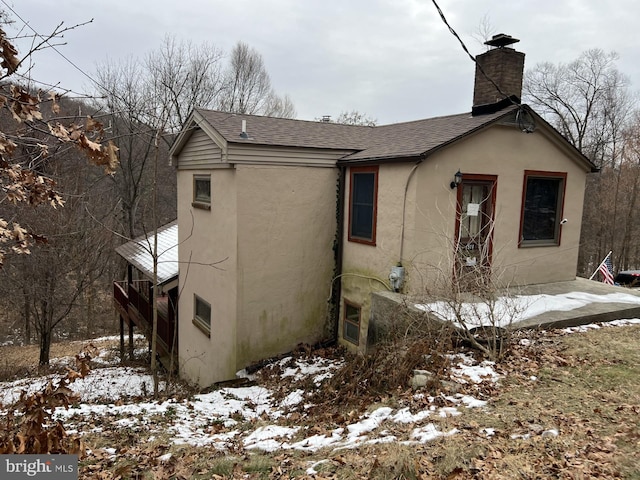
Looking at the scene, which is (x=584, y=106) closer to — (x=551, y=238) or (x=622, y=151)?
(x=622, y=151)

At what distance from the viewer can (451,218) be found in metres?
8.37

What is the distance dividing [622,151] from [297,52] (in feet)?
66.8

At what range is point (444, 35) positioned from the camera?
726cm

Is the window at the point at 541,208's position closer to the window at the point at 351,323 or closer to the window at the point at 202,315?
the window at the point at 351,323

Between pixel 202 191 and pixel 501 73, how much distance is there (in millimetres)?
7474

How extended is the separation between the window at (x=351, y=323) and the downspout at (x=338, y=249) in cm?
30

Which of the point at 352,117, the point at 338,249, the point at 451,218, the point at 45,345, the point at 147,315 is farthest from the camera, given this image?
the point at 352,117

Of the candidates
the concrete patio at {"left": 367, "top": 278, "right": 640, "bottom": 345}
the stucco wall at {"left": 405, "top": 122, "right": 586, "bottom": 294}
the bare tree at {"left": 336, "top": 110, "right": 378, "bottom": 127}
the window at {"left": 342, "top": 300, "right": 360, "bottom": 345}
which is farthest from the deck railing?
the bare tree at {"left": 336, "top": 110, "right": 378, "bottom": 127}

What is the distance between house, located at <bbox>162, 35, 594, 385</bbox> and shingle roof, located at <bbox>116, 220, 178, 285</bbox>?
4.52ft

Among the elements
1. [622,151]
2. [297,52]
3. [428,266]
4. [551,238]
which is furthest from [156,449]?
[622,151]

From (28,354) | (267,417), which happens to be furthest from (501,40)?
(28,354)

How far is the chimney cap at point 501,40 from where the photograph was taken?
874 centimetres

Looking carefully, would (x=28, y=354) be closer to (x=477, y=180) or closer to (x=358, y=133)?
(x=358, y=133)

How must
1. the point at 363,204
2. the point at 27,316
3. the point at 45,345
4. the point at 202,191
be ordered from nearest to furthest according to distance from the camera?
1. the point at 363,204
2. the point at 202,191
3. the point at 45,345
4. the point at 27,316
